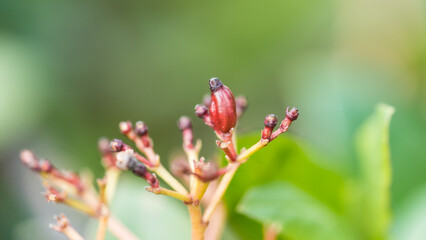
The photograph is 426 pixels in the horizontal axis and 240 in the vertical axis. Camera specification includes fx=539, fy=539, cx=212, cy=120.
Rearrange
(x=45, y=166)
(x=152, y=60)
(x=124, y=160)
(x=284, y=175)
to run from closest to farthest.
Result: (x=124, y=160), (x=45, y=166), (x=284, y=175), (x=152, y=60)

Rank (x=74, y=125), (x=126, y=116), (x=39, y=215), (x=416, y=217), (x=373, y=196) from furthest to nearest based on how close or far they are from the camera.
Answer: (x=126, y=116) < (x=74, y=125) < (x=39, y=215) < (x=416, y=217) < (x=373, y=196)

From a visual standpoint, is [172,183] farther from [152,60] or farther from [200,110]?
[152,60]

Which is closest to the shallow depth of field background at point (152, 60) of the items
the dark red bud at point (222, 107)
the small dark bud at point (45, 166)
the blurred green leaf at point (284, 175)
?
the blurred green leaf at point (284, 175)

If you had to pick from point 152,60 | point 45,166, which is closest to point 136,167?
point 45,166

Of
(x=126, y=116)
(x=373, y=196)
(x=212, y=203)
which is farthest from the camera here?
(x=126, y=116)

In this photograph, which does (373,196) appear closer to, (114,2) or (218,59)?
(218,59)

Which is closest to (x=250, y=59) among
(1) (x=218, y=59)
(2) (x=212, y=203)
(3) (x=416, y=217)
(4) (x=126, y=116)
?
(1) (x=218, y=59)

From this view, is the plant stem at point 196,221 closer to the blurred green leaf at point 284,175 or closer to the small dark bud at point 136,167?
the small dark bud at point 136,167

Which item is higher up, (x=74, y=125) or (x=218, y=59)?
(x=218, y=59)
